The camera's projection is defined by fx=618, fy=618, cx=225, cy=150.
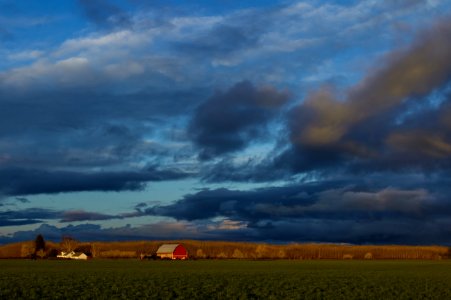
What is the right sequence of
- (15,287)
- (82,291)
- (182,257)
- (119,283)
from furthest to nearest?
(182,257) → (119,283) → (15,287) → (82,291)

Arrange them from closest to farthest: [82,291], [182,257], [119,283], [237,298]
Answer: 1. [237,298]
2. [82,291]
3. [119,283]
4. [182,257]

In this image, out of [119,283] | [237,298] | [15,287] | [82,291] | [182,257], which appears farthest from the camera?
[182,257]

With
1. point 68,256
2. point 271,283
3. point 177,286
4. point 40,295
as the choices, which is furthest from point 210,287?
point 68,256

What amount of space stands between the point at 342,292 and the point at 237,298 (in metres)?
10.9

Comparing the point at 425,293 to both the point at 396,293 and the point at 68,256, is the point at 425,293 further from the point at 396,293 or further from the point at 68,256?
the point at 68,256

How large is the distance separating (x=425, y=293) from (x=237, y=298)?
17363 mm

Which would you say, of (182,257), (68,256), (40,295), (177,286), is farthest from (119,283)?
(68,256)

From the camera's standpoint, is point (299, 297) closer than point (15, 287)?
Yes

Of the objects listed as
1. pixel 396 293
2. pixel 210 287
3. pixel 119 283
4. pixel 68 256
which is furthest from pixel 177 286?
pixel 68 256

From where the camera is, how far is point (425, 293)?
51344 mm

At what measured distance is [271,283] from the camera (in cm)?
5984

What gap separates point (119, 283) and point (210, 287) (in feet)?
31.8

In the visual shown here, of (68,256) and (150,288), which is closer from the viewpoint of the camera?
(150,288)

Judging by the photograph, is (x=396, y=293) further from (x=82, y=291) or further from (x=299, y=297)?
(x=82, y=291)
